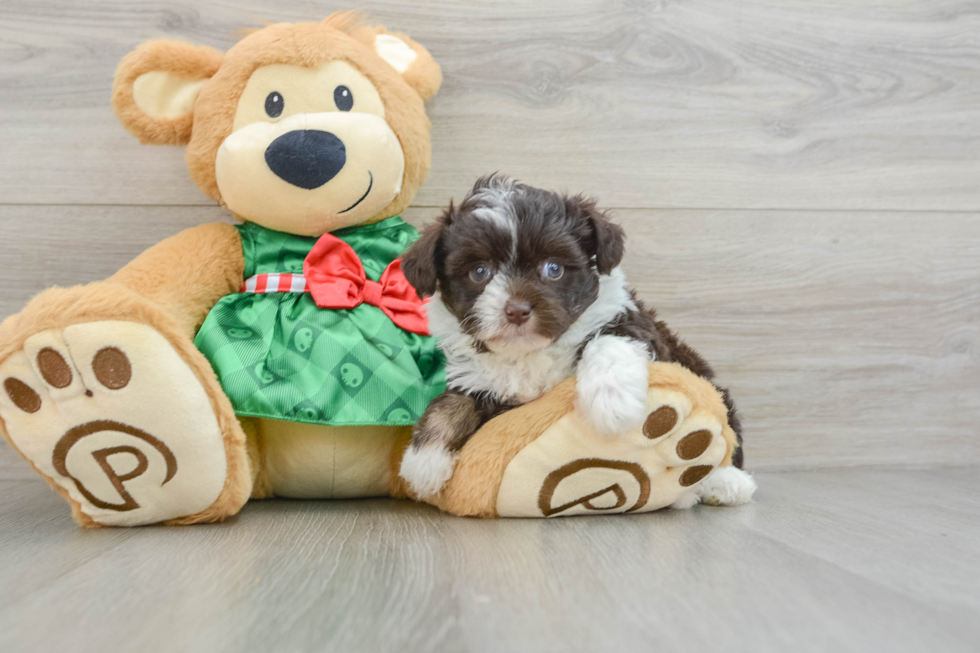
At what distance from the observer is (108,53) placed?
1845 millimetres

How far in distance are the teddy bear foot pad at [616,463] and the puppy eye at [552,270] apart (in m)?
0.25

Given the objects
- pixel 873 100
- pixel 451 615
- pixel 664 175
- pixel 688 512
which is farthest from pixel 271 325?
pixel 873 100

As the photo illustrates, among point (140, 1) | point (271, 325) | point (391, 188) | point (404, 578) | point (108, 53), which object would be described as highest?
point (140, 1)

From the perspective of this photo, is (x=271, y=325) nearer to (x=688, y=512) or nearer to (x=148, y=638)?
(x=148, y=638)

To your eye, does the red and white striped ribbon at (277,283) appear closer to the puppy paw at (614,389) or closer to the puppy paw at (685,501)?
the puppy paw at (614,389)

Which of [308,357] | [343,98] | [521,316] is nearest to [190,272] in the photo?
[308,357]

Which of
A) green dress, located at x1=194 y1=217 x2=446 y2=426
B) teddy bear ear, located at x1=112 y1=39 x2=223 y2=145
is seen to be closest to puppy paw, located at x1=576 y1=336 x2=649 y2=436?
green dress, located at x1=194 y1=217 x2=446 y2=426

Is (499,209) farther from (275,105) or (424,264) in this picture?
(275,105)

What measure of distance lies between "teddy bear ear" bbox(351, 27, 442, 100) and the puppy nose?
73 centimetres

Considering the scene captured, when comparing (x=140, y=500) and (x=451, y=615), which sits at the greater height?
(x=451, y=615)

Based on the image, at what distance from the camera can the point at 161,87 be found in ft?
5.16

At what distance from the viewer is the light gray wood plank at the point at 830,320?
2.01m

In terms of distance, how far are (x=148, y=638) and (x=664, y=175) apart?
1683mm

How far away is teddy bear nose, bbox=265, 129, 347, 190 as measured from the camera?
56.8 inches
